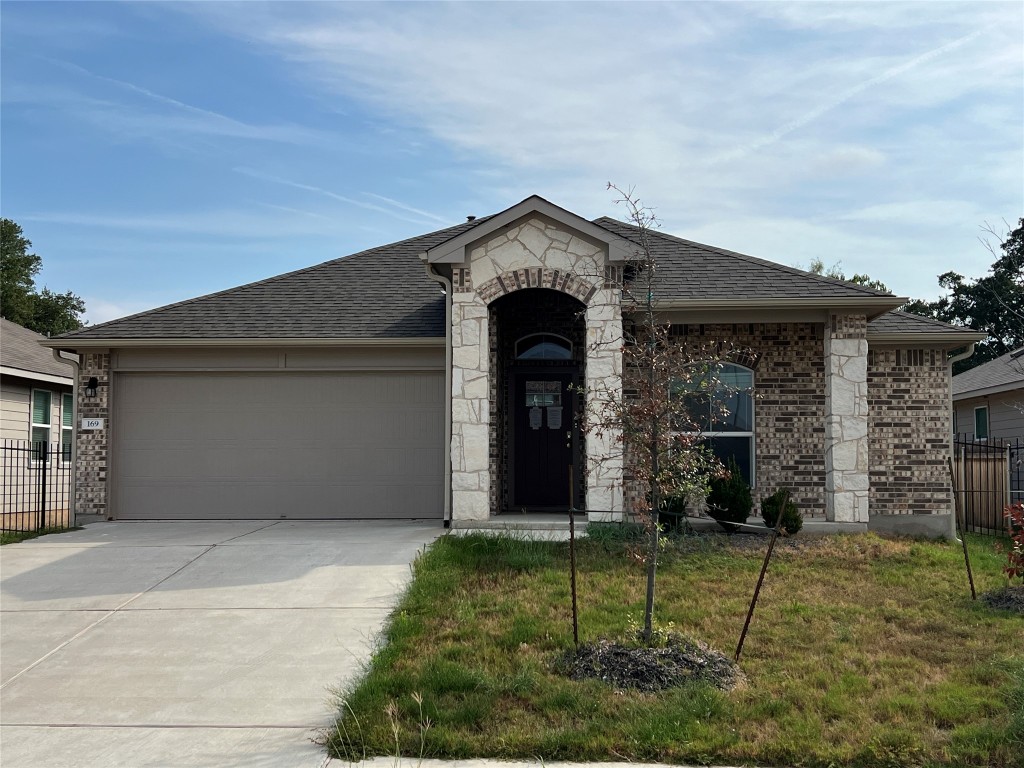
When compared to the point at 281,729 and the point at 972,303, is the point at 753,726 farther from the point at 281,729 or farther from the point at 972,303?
the point at 972,303

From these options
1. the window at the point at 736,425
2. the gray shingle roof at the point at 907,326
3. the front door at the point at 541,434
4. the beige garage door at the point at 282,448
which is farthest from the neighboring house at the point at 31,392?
the gray shingle roof at the point at 907,326

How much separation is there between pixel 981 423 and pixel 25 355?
21.0 m

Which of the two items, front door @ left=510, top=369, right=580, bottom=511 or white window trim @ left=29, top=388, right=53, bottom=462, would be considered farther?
white window trim @ left=29, top=388, right=53, bottom=462

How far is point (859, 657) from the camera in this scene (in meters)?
7.24

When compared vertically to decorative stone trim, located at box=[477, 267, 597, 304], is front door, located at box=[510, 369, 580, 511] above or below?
below

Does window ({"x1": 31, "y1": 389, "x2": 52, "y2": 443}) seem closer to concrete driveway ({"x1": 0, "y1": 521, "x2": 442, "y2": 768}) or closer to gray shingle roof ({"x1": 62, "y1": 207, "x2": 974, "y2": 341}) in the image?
gray shingle roof ({"x1": 62, "y1": 207, "x2": 974, "y2": 341})

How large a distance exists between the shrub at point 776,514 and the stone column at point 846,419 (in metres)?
0.73

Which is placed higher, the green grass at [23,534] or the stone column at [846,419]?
the stone column at [846,419]

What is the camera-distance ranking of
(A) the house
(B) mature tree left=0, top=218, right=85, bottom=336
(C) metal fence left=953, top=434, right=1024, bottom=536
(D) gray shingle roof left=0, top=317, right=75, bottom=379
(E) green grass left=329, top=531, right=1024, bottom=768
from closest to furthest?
(E) green grass left=329, top=531, right=1024, bottom=768 < (A) the house < (C) metal fence left=953, top=434, right=1024, bottom=536 < (D) gray shingle roof left=0, top=317, right=75, bottom=379 < (B) mature tree left=0, top=218, right=85, bottom=336

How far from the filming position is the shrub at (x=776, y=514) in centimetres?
1195

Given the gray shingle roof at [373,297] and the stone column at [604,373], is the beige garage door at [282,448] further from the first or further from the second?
the stone column at [604,373]

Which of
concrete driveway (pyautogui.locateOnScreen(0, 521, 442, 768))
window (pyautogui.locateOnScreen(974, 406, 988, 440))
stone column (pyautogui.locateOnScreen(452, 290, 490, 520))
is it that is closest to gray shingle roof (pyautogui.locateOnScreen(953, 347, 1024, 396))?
window (pyautogui.locateOnScreen(974, 406, 988, 440))

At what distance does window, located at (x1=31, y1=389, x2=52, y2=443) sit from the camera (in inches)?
757

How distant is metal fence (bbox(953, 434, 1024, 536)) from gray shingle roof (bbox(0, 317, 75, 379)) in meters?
16.7
